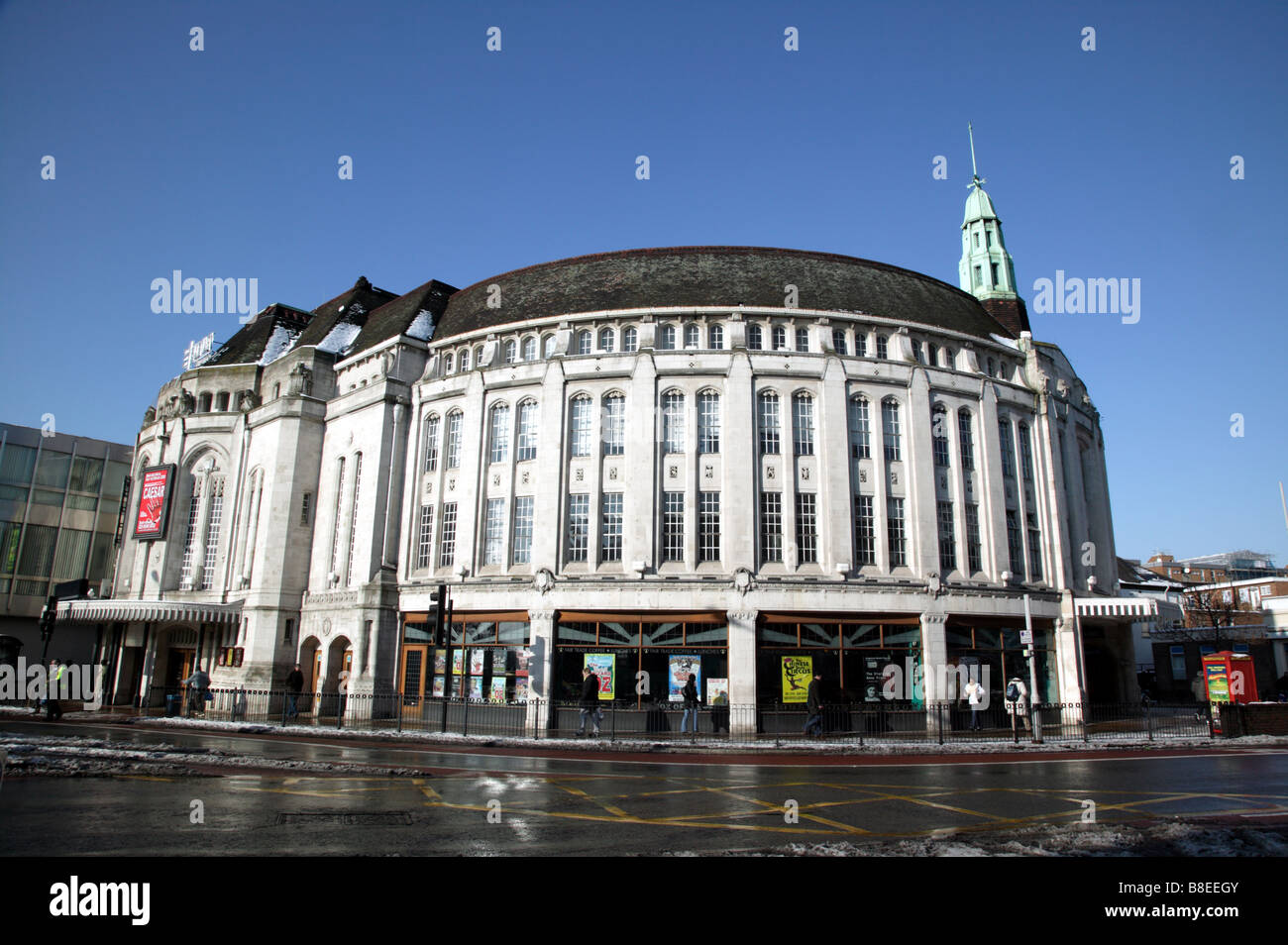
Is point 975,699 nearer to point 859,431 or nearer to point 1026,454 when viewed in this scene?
point 859,431

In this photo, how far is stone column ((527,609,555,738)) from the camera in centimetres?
2884

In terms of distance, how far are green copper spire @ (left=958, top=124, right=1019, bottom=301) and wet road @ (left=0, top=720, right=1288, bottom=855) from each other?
3443cm

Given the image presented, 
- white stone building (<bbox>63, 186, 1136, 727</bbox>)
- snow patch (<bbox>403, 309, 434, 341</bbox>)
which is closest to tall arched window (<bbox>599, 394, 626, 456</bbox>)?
white stone building (<bbox>63, 186, 1136, 727</bbox>)

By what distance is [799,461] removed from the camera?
32.2 metres

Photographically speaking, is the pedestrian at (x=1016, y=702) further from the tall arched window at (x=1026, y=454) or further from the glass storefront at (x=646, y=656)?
the tall arched window at (x=1026, y=454)

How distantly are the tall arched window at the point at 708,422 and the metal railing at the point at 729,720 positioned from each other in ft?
35.2

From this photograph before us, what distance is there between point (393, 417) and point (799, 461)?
65.5 ft

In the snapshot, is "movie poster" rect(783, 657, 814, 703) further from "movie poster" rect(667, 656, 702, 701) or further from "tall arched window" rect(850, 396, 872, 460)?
"tall arched window" rect(850, 396, 872, 460)

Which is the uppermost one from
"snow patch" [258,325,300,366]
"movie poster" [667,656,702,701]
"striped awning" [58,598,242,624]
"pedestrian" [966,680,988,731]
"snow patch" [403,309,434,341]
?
"snow patch" [258,325,300,366]

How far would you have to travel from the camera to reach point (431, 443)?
122 feet

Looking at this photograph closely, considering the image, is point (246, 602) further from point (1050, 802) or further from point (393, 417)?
point (1050, 802)

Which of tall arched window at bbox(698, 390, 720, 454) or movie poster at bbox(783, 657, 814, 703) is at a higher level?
tall arched window at bbox(698, 390, 720, 454)

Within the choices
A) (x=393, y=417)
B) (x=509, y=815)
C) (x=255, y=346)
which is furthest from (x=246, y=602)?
(x=509, y=815)
